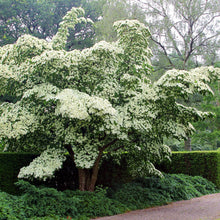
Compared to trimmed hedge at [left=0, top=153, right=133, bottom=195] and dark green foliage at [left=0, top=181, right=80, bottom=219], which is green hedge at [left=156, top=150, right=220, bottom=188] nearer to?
trimmed hedge at [left=0, top=153, right=133, bottom=195]

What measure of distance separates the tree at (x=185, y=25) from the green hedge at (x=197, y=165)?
6.66 meters

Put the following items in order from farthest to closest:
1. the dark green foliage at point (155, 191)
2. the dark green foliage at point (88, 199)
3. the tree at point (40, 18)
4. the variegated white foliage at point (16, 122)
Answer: the tree at point (40, 18), the dark green foliage at point (155, 191), the variegated white foliage at point (16, 122), the dark green foliage at point (88, 199)

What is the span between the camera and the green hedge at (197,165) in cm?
1209

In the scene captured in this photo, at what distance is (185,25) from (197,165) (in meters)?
8.71

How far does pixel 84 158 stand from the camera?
7078mm

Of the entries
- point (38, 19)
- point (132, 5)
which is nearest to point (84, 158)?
point (132, 5)

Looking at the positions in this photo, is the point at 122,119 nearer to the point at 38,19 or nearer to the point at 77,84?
the point at 77,84

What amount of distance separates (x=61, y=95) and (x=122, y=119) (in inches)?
61.5

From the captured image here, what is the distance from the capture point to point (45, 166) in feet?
22.9

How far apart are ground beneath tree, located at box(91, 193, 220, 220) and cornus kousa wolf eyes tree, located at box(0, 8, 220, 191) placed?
1.52m

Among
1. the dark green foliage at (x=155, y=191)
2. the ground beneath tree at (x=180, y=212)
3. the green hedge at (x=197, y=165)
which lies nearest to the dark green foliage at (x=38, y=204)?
the ground beneath tree at (x=180, y=212)

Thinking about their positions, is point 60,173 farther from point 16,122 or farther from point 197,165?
point 197,165

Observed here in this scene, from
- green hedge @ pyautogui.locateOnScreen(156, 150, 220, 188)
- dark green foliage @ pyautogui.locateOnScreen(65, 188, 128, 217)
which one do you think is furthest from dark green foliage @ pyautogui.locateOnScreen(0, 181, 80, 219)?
green hedge @ pyautogui.locateOnScreen(156, 150, 220, 188)

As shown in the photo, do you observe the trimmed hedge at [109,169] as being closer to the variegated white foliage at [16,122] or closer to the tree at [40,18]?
the variegated white foliage at [16,122]
